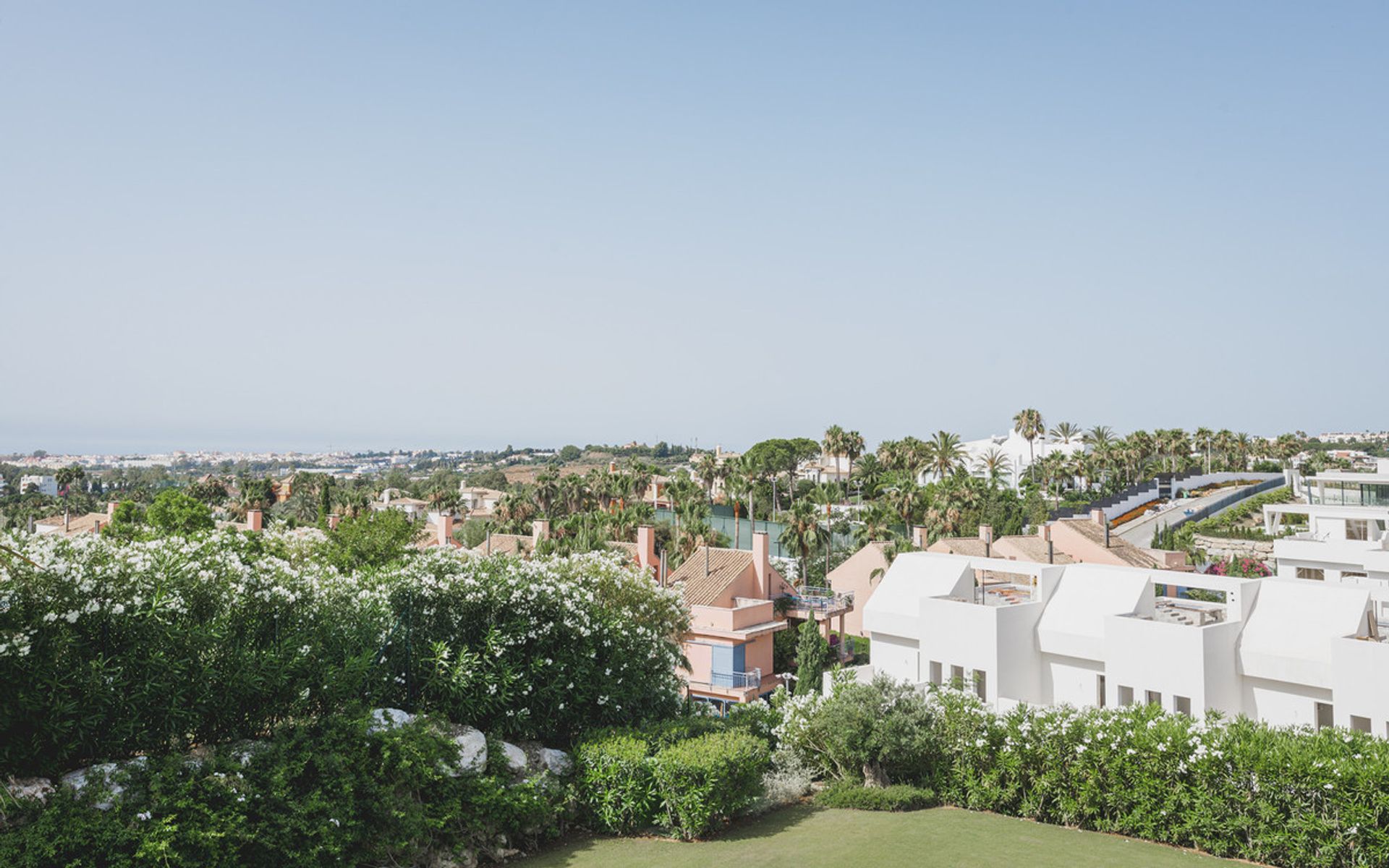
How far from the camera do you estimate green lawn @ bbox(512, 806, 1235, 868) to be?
10070 mm

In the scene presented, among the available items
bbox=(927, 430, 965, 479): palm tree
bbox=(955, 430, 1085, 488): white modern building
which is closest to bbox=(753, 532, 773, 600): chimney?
bbox=(927, 430, 965, 479): palm tree

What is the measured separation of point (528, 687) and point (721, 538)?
48272 mm

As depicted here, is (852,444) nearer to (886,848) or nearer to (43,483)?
(886,848)

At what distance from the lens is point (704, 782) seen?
11203mm

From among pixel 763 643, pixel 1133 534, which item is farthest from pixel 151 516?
pixel 1133 534

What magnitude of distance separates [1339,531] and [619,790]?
2862 cm

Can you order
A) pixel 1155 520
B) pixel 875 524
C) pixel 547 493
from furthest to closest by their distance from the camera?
1. pixel 547 493
2. pixel 1155 520
3. pixel 875 524

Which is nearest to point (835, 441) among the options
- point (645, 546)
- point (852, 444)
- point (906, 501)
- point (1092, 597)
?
point (852, 444)

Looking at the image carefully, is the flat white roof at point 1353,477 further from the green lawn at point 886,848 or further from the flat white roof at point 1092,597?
the green lawn at point 886,848

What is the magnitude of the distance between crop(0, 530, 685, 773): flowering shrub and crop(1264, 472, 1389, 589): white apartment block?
71.0 feet

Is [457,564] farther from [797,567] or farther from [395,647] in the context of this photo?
[797,567]

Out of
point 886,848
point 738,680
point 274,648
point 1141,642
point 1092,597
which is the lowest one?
point 738,680

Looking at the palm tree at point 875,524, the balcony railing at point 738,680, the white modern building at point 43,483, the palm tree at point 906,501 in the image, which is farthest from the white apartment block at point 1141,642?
the white modern building at point 43,483

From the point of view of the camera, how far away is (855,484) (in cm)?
9338
